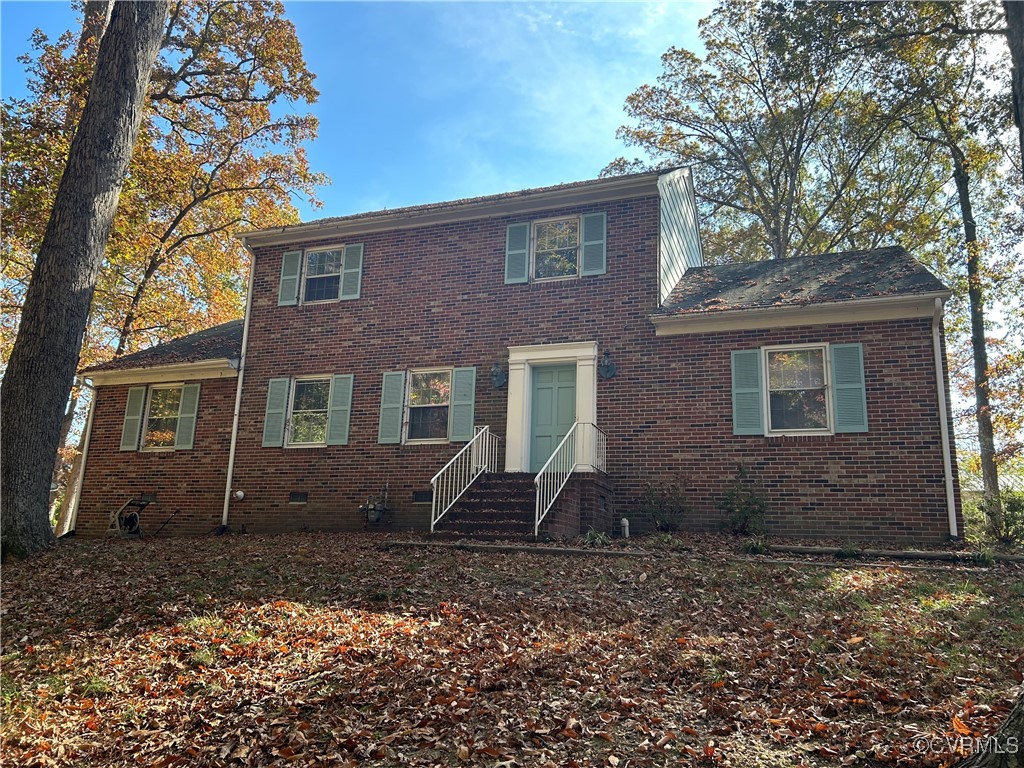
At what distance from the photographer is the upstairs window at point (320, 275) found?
1405cm

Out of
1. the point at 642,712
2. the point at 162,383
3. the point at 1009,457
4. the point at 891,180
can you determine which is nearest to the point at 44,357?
the point at 162,383

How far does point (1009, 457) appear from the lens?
677 inches

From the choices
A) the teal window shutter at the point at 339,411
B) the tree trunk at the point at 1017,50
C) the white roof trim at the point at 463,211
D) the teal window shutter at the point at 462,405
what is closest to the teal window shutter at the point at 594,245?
the white roof trim at the point at 463,211

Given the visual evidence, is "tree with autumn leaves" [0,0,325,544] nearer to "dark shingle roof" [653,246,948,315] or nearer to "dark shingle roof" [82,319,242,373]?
"dark shingle roof" [82,319,242,373]

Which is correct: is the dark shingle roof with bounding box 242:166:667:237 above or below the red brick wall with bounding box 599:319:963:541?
above

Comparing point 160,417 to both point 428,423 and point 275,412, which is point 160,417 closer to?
point 275,412

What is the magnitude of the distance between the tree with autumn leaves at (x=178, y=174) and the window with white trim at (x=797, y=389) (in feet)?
48.8

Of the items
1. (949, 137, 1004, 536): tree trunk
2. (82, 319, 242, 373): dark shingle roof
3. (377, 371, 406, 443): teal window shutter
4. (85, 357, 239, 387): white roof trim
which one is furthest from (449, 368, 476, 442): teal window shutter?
(949, 137, 1004, 536): tree trunk

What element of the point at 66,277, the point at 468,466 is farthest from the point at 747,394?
the point at 66,277

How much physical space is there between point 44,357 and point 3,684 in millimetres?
5535

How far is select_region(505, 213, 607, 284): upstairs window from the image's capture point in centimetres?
1257

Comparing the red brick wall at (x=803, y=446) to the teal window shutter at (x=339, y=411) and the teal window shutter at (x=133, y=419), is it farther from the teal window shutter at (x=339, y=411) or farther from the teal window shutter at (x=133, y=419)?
the teal window shutter at (x=133, y=419)

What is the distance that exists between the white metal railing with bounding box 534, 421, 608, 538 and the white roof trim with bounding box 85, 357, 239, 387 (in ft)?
23.4

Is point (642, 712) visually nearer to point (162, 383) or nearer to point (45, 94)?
point (162, 383)
